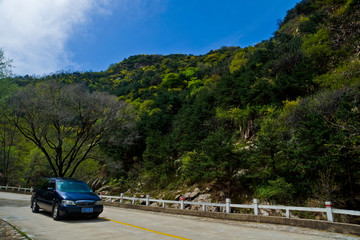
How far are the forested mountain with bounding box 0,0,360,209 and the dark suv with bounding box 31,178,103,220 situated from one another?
9137mm

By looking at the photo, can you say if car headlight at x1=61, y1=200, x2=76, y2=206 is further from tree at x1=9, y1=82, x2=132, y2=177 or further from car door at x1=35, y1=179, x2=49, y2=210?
tree at x1=9, y1=82, x2=132, y2=177

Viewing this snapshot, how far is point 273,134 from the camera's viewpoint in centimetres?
1630

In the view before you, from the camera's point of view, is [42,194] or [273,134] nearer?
[42,194]

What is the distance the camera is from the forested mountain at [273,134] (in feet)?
43.5

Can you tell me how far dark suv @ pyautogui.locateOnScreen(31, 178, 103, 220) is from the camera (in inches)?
316

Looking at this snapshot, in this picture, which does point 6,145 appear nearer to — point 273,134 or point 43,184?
point 43,184

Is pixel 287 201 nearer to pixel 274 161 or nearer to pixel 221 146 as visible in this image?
pixel 274 161

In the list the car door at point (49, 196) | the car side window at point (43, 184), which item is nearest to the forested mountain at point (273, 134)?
the car door at point (49, 196)

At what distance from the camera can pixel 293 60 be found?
26.2 metres

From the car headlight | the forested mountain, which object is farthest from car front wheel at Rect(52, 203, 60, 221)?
the forested mountain

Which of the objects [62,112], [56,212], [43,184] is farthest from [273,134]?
[62,112]

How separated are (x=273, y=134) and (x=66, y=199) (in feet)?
46.8

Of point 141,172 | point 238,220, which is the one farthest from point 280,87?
point 141,172

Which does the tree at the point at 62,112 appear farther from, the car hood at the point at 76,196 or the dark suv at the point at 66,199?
the car hood at the point at 76,196
